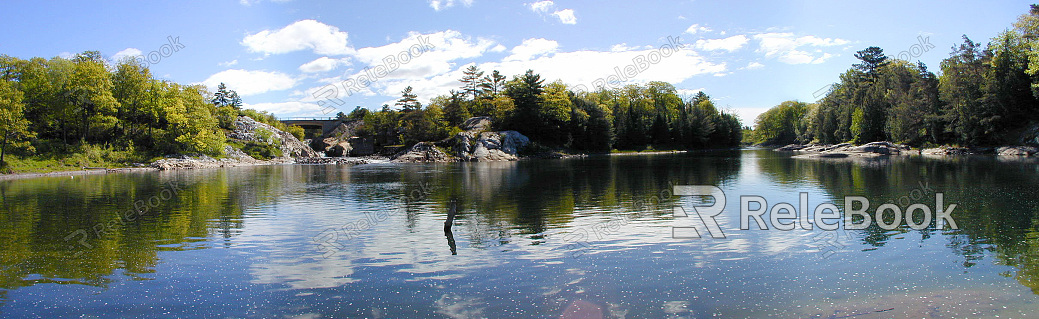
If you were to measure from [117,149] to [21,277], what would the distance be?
71.4 metres

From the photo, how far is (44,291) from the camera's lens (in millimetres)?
12625

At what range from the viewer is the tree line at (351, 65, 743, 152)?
110562 millimetres

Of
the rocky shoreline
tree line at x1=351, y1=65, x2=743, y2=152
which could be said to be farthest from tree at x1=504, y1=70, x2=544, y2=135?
the rocky shoreline

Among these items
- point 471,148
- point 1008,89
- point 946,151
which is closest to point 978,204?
point 1008,89

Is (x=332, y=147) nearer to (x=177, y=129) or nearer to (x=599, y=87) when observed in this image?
(x=177, y=129)

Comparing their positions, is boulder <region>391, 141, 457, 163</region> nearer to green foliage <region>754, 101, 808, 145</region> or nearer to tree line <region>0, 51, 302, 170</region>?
tree line <region>0, 51, 302, 170</region>

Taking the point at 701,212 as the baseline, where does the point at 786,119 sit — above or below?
above

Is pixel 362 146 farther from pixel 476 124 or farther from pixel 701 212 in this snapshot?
pixel 701 212

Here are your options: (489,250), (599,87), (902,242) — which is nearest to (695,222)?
(902,242)

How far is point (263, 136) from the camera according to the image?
96.9 meters

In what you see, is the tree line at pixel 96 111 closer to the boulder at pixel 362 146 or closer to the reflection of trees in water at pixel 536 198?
the boulder at pixel 362 146

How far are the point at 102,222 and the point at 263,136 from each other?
79.3 m

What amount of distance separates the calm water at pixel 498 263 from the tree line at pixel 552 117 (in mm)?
82204

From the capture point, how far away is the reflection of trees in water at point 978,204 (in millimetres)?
15414
